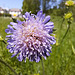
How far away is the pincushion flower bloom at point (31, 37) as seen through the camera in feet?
1.79

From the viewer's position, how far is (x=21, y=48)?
1.79ft

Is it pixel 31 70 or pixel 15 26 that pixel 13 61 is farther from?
pixel 15 26

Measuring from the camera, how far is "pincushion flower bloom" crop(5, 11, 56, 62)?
21.4 inches

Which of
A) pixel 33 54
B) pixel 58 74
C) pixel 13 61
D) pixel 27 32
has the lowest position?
pixel 58 74

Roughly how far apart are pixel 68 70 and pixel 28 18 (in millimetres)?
766

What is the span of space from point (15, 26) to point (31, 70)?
72 centimetres

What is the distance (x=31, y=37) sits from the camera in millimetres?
554

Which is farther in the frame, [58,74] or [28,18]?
[58,74]

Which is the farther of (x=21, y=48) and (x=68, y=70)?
(x=68, y=70)

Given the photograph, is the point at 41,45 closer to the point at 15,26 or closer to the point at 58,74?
the point at 15,26

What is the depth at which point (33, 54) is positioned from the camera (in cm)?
55

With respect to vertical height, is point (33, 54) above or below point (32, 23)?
below

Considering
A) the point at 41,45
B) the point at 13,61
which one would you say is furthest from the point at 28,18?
the point at 13,61

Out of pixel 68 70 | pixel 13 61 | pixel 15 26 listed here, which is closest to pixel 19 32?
pixel 15 26
